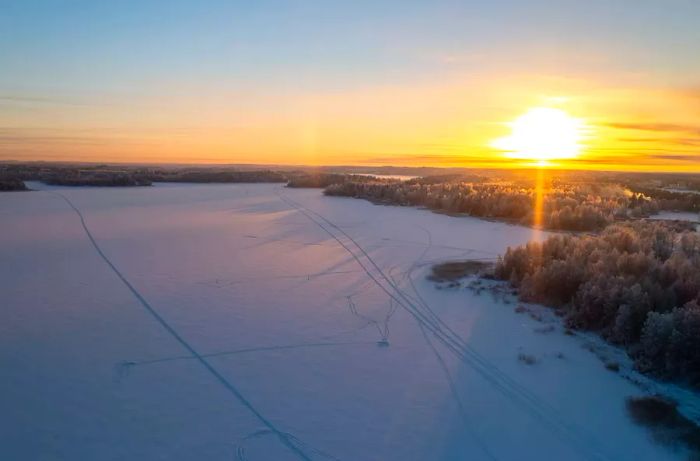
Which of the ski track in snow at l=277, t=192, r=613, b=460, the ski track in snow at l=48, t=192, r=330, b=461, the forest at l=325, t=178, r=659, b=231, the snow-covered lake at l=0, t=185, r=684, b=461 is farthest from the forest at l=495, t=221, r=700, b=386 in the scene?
the forest at l=325, t=178, r=659, b=231

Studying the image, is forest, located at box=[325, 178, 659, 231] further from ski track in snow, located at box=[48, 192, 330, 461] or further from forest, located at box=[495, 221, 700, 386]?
ski track in snow, located at box=[48, 192, 330, 461]

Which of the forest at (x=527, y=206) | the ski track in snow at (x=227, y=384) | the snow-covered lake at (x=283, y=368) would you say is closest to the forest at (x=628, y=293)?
the snow-covered lake at (x=283, y=368)

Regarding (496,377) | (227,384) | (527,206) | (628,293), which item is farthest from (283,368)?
(527,206)

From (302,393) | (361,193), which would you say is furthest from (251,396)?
(361,193)

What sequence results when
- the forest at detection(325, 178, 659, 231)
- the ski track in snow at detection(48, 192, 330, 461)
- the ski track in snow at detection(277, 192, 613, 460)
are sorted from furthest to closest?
1. the forest at detection(325, 178, 659, 231)
2. the ski track in snow at detection(277, 192, 613, 460)
3. the ski track in snow at detection(48, 192, 330, 461)

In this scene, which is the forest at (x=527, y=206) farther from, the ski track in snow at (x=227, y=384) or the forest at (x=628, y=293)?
the ski track in snow at (x=227, y=384)

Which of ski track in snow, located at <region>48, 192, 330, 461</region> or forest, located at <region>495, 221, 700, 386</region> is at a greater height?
forest, located at <region>495, 221, 700, 386</region>

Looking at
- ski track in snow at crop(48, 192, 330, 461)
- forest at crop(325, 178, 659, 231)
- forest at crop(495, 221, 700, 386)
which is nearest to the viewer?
ski track in snow at crop(48, 192, 330, 461)

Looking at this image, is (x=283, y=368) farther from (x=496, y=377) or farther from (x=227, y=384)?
→ (x=496, y=377)
